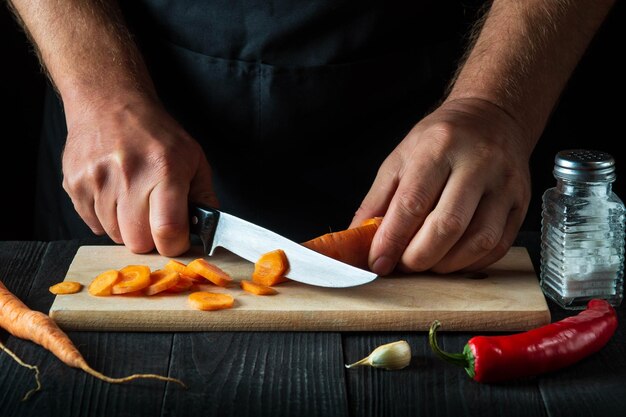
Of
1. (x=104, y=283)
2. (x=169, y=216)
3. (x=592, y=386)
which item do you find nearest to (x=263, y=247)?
(x=169, y=216)

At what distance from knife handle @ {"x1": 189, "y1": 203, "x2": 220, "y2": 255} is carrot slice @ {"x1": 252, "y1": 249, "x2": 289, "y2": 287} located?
0.50ft

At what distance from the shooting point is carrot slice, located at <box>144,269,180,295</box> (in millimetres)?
1521

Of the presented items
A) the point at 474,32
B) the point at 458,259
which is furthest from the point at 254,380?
the point at 474,32

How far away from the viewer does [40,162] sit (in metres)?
2.64

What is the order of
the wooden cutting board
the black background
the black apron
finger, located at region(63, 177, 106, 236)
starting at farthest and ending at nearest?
the black background → the black apron → finger, located at region(63, 177, 106, 236) → the wooden cutting board

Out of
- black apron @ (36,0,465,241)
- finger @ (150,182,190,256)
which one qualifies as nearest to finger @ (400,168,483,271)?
finger @ (150,182,190,256)

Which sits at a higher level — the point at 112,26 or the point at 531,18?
the point at 531,18

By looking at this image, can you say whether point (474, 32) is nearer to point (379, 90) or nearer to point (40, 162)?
point (379, 90)

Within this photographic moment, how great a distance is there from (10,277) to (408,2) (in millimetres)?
1049

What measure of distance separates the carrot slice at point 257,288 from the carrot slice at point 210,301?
0.05m

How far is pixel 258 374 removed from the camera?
131cm

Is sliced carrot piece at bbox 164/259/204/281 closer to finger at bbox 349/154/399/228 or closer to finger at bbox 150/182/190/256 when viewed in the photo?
finger at bbox 150/182/190/256

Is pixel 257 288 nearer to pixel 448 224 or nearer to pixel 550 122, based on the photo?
pixel 448 224

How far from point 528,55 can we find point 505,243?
430 millimetres
